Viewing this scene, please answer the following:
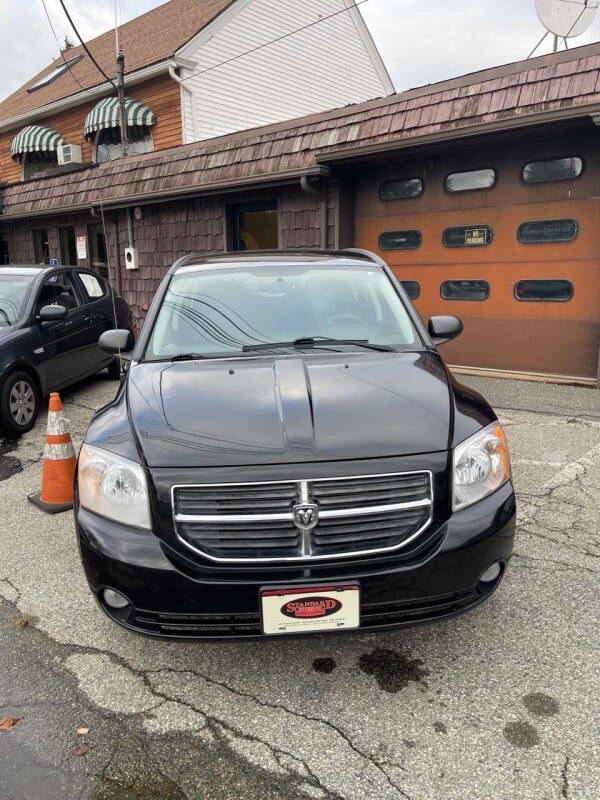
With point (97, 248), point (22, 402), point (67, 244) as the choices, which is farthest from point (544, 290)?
point (67, 244)

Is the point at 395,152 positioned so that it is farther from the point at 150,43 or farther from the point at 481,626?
the point at 150,43

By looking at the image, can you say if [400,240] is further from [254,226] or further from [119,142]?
[119,142]

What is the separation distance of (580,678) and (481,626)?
0.43 metres

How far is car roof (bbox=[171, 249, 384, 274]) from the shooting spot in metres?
3.60

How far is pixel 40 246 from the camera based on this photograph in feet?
46.9

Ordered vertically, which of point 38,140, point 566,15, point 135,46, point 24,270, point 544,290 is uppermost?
point 135,46

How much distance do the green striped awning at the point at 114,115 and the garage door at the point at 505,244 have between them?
33.1 feet

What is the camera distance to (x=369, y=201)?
8273 millimetres

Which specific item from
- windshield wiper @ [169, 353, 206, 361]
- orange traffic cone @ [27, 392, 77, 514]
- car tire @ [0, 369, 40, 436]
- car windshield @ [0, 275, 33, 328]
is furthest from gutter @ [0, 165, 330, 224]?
windshield wiper @ [169, 353, 206, 361]

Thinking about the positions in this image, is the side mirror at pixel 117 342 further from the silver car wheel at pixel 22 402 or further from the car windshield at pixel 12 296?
the car windshield at pixel 12 296

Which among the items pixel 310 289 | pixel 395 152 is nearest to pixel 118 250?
pixel 395 152

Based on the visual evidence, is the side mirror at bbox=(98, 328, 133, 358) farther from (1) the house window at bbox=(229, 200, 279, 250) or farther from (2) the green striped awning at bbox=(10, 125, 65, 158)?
(2) the green striped awning at bbox=(10, 125, 65, 158)

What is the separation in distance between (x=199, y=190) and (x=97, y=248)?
438cm

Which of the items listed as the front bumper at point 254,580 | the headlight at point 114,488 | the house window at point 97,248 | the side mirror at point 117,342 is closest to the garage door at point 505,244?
the side mirror at point 117,342
